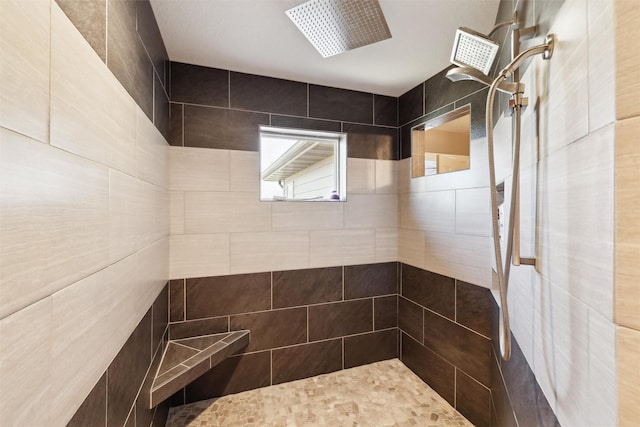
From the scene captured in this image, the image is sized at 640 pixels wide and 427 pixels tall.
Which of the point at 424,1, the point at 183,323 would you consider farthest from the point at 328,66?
the point at 183,323

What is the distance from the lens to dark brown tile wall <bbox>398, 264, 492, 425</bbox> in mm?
1663

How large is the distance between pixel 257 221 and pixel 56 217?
4.76 ft

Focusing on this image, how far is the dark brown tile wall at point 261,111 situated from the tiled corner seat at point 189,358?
131 centimetres

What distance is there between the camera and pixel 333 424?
1659mm

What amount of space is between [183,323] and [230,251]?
0.56m

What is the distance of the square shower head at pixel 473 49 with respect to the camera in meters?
1.09

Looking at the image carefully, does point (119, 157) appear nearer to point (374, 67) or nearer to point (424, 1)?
point (424, 1)

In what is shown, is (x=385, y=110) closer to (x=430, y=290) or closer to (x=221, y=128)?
(x=221, y=128)

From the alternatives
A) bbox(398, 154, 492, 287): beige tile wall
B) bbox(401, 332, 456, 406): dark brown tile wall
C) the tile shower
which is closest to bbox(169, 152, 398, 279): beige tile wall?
the tile shower

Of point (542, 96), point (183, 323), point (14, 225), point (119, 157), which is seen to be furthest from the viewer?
point (183, 323)

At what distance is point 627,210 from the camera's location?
468mm

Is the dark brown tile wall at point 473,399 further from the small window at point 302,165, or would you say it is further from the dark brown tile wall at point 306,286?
the small window at point 302,165

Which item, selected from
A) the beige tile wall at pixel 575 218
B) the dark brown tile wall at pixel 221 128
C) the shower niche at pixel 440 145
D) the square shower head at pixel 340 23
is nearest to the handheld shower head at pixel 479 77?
the beige tile wall at pixel 575 218

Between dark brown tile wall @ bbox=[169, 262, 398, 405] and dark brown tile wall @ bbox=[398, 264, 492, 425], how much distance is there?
0.20 metres
